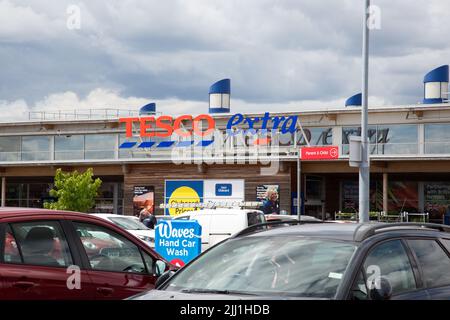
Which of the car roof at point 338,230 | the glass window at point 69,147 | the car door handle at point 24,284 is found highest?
the glass window at point 69,147

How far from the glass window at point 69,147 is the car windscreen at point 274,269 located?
1769 inches

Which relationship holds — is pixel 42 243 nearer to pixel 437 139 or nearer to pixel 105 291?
pixel 105 291

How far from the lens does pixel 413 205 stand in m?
48.8

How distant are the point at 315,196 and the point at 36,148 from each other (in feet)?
60.0

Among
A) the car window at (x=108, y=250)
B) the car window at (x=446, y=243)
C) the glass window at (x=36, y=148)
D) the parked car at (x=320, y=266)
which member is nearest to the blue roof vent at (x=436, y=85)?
the glass window at (x=36, y=148)

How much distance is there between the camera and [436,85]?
163 feet

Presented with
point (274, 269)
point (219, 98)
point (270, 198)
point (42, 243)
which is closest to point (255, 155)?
point (270, 198)

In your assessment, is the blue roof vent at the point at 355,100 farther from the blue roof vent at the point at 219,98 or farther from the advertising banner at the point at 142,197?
the advertising banner at the point at 142,197

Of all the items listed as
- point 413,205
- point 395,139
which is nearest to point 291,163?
point 395,139

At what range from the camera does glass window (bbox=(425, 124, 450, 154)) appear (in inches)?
1650

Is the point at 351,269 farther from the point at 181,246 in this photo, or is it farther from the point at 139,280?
the point at 181,246

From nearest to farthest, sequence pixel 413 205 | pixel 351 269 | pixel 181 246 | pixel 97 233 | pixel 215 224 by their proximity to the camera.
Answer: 1. pixel 351 269
2. pixel 97 233
3. pixel 181 246
4. pixel 215 224
5. pixel 413 205

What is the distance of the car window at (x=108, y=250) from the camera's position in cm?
798
